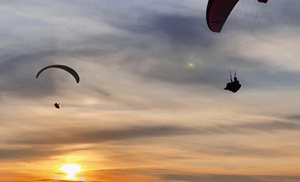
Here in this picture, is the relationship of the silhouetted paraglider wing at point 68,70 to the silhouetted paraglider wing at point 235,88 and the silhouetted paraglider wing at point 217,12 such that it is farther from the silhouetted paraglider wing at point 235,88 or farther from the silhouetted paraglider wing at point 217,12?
the silhouetted paraglider wing at point 235,88

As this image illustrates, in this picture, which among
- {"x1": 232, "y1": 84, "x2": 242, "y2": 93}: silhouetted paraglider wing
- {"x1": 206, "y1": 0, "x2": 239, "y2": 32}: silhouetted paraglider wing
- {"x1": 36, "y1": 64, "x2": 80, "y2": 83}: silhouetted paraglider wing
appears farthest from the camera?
{"x1": 36, "y1": 64, "x2": 80, "y2": 83}: silhouetted paraglider wing

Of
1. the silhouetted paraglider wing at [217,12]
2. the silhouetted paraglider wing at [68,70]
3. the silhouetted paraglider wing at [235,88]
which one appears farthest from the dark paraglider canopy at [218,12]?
the silhouetted paraglider wing at [68,70]

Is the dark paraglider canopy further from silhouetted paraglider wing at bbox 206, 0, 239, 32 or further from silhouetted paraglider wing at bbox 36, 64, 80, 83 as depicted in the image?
silhouetted paraglider wing at bbox 36, 64, 80, 83

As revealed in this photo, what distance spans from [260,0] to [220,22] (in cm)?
965

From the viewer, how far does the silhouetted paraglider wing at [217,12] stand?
50.9 meters

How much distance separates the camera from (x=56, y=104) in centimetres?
7194

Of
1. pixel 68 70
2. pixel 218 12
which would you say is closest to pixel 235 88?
pixel 218 12

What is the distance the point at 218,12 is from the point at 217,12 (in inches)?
3.4

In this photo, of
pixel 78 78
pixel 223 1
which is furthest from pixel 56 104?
pixel 223 1

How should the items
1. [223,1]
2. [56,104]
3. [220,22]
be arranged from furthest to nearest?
1. [56,104]
2. [220,22]
3. [223,1]

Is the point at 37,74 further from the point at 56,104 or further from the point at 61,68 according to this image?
the point at 56,104

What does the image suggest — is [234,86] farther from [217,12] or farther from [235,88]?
[217,12]

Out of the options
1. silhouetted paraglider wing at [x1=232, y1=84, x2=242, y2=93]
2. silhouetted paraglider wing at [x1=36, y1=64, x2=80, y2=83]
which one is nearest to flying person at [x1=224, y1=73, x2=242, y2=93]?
silhouetted paraglider wing at [x1=232, y1=84, x2=242, y2=93]

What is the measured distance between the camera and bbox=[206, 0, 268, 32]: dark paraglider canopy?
167ft
